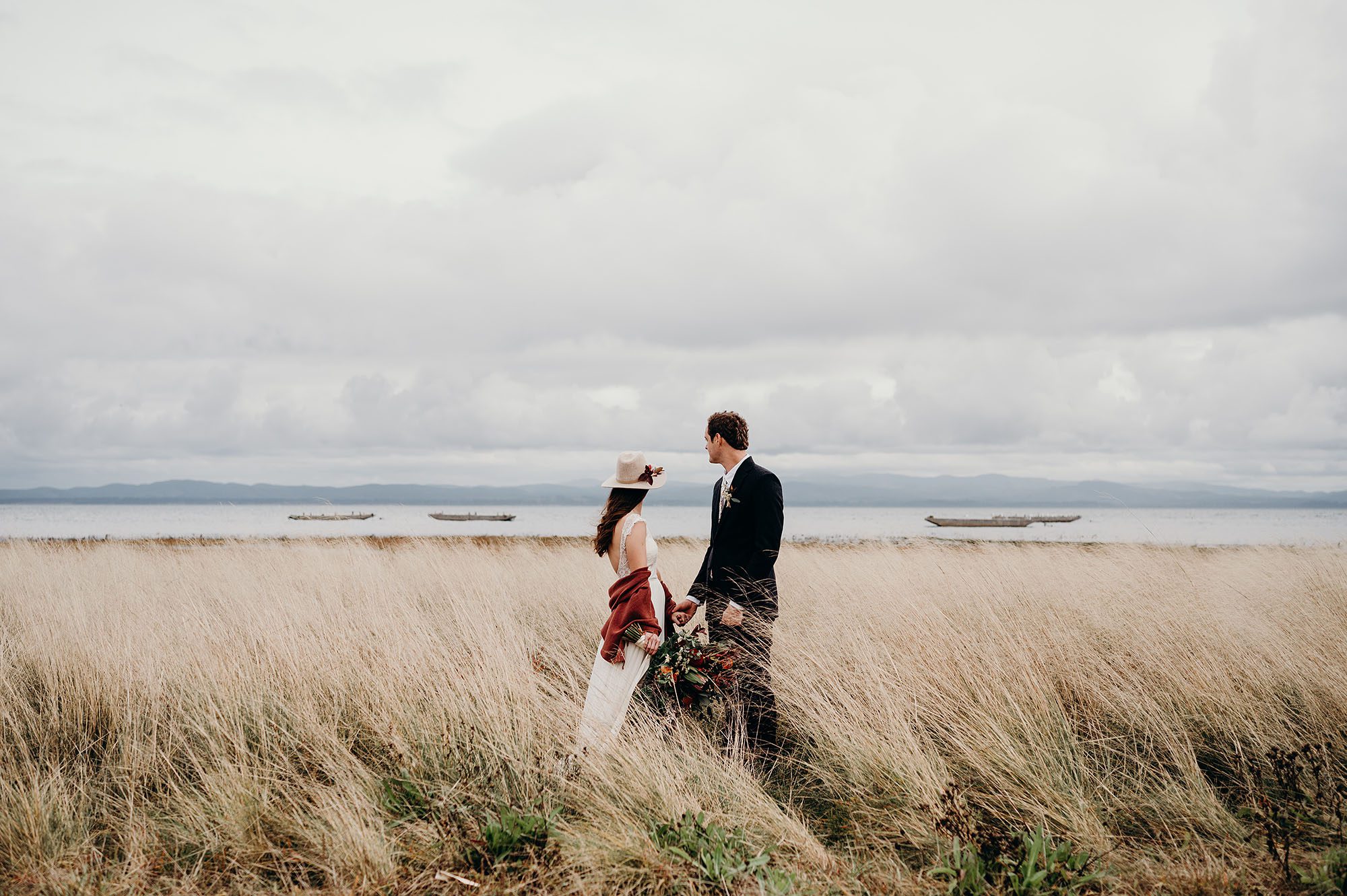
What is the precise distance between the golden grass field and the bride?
0.86ft

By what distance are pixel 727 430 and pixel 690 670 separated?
5.29ft

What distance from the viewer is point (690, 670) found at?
14.6 feet

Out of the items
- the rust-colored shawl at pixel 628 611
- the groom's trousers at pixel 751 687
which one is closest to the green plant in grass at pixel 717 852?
the rust-colored shawl at pixel 628 611

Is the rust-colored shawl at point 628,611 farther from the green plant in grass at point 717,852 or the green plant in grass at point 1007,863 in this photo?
the green plant in grass at point 1007,863

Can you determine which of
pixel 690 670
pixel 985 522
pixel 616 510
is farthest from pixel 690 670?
pixel 985 522

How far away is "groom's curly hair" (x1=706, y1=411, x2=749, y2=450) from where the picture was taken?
489 cm

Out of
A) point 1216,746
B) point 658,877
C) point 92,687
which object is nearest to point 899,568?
point 1216,746

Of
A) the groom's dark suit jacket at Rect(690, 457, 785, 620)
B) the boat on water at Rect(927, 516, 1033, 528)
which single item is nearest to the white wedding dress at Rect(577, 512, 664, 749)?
the groom's dark suit jacket at Rect(690, 457, 785, 620)

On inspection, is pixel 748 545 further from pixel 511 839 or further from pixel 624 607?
pixel 511 839

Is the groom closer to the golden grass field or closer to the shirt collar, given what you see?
the shirt collar

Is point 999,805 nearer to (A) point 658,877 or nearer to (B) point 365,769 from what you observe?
(A) point 658,877

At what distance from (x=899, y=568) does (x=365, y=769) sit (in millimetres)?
8001

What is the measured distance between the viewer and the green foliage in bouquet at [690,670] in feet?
14.5

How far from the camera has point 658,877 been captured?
3000 mm
